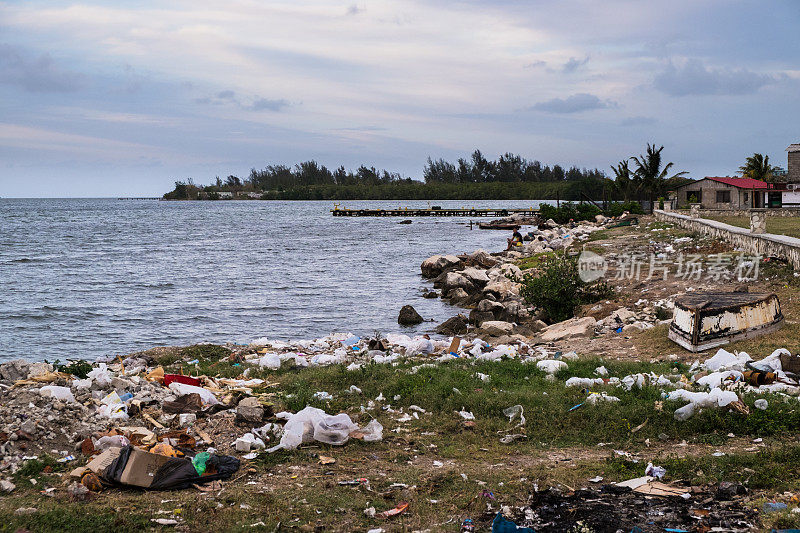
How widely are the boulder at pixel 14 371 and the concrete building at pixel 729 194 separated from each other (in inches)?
1457

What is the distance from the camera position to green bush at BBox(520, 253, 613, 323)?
15328 mm

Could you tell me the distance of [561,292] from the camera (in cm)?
1544

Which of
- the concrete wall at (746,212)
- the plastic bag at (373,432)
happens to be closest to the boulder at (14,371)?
the plastic bag at (373,432)

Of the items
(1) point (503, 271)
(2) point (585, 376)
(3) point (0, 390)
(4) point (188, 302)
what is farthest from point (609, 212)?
(3) point (0, 390)

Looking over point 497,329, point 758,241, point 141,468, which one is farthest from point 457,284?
point 141,468

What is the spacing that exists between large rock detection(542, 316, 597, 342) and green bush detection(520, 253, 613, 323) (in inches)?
92.2

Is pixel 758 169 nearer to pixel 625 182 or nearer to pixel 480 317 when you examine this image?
pixel 625 182

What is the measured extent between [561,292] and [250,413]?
390 inches

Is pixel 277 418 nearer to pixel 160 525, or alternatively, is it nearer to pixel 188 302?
pixel 160 525

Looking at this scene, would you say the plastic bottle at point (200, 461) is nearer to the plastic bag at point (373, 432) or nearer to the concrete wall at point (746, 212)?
the plastic bag at point (373, 432)

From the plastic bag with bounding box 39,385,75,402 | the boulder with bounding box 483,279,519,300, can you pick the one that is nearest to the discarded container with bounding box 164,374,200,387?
the plastic bag with bounding box 39,385,75,402

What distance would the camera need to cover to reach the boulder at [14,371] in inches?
343

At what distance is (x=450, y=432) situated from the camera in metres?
7.05

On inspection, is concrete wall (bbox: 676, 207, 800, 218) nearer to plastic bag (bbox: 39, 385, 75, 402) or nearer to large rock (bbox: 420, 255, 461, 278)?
large rock (bbox: 420, 255, 461, 278)
